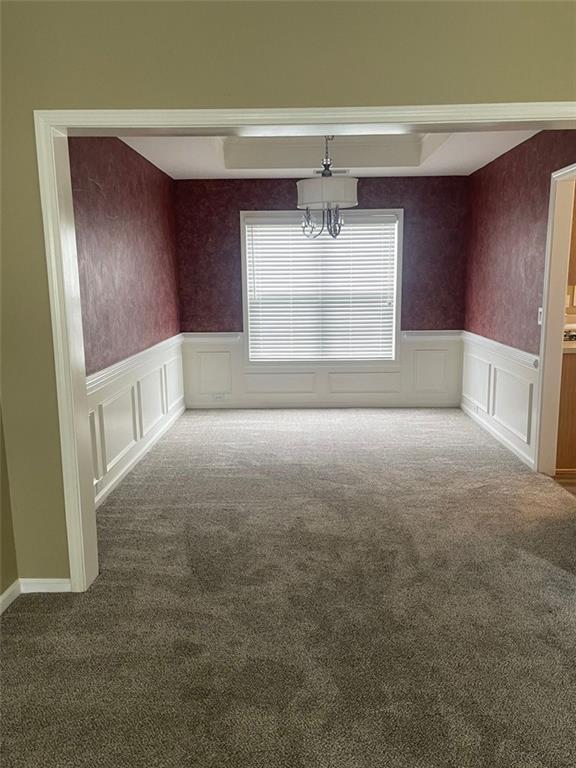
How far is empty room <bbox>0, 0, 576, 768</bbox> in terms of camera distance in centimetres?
211

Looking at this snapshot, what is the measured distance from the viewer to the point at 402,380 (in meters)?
6.91

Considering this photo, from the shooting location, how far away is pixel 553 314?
439 centimetres

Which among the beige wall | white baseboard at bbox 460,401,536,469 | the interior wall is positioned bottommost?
white baseboard at bbox 460,401,536,469

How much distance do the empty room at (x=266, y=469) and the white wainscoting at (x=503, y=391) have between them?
0.13 feet

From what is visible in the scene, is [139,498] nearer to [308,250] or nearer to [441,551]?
[441,551]

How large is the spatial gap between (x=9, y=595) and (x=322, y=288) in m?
4.91

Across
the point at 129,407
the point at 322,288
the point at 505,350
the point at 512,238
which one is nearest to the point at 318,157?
the point at 322,288

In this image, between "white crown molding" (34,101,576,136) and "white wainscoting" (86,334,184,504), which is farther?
"white wainscoting" (86,334,184,504)

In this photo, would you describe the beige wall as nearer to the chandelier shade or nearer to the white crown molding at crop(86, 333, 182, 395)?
the white crown molding at crop(86, 333, 182, 395)

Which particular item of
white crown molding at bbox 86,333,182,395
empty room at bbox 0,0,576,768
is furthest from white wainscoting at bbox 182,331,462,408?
empty room at bbox 0,0,576,768

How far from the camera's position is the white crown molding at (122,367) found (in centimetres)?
396

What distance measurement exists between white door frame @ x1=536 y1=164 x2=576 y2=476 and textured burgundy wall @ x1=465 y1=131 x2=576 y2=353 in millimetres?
138

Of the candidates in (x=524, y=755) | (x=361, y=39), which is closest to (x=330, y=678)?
(x=524, y=755)

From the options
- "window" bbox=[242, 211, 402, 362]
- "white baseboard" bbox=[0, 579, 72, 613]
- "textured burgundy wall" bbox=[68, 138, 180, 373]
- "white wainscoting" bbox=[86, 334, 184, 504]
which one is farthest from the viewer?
"window" bbox=[242, 211, 402, 362]
